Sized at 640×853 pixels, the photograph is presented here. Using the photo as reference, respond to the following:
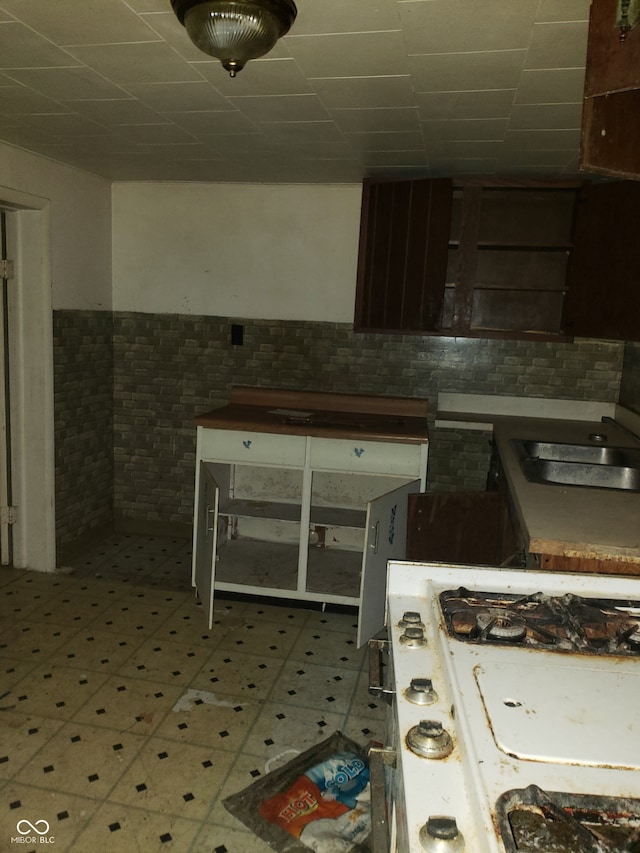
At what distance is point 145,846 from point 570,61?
2.65m

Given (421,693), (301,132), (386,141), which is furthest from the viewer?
(386,141)

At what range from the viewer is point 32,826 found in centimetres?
189

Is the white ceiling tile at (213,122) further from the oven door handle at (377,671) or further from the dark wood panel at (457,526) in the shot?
the oven door handle at (377,671)

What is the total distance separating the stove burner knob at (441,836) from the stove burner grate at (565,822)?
2.1 inches

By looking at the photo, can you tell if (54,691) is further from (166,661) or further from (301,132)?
(301,132)

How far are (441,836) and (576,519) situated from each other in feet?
4.61

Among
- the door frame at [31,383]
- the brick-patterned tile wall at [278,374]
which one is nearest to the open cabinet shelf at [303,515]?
the brick-patterned tile wall at [278,374]

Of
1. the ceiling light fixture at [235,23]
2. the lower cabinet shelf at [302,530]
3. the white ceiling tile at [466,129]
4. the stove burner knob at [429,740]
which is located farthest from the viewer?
the lower cabinet shelf at [302,530]

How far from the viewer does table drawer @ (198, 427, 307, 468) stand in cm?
327

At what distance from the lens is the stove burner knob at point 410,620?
1272 millimetres

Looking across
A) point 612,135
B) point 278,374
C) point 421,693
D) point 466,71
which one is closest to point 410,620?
point 421,693

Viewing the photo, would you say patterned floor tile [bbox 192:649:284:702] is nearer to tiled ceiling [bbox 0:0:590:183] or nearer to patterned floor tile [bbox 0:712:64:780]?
patterned floor tile [bbox 0:712:64:780]

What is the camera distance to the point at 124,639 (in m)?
3.01

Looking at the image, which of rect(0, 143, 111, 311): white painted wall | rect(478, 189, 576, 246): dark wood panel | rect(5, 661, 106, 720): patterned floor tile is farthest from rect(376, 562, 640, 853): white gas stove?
rect(0, 143, 111, 311): white painted wall
